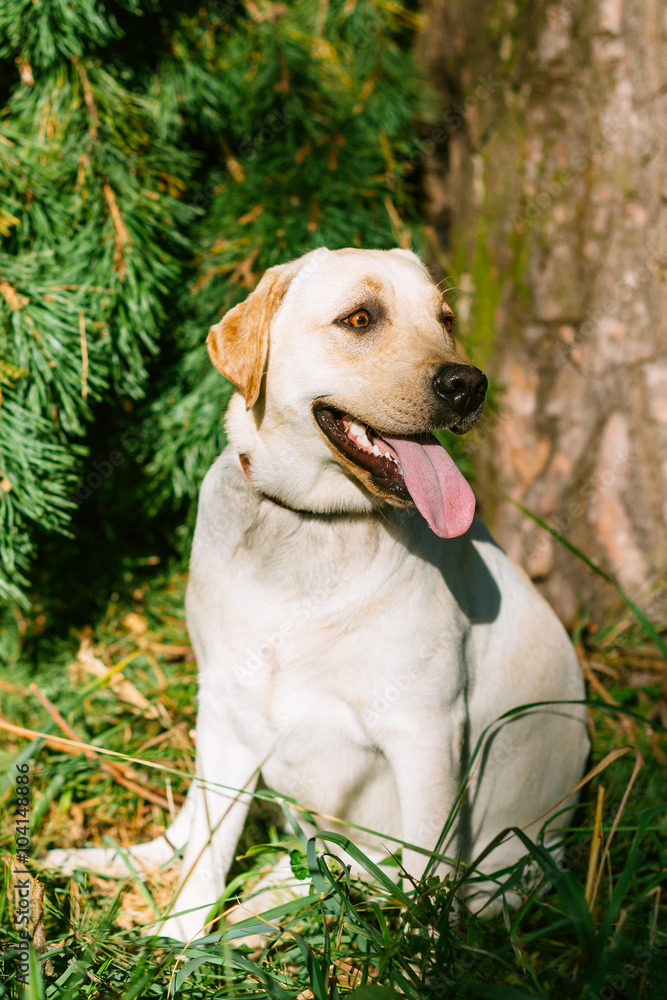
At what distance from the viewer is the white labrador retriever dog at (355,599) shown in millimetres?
1974

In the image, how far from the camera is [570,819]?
250 cm

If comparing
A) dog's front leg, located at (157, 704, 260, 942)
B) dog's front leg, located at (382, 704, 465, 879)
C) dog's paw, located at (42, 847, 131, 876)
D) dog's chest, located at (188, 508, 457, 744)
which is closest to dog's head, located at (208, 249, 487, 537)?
dog's chest, located at (188, 508, 457, 744)

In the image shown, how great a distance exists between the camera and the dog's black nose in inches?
77.6

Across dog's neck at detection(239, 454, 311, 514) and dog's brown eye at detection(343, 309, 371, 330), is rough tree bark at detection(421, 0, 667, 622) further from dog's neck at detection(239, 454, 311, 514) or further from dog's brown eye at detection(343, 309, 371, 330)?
dog's neck at detection(239, 454, 311, 514)

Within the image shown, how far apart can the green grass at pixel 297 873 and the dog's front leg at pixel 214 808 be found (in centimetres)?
9

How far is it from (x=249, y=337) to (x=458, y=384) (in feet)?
2.03

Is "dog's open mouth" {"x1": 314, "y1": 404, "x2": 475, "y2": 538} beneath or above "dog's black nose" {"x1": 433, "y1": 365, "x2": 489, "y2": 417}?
beneath

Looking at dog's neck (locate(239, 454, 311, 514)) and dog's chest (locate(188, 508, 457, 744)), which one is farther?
dog's neck (locate(239, 454, 311, 514))

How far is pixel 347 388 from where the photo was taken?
205cm

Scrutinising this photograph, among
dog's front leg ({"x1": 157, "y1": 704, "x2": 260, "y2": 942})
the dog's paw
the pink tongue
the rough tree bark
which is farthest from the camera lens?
the rough tree bark

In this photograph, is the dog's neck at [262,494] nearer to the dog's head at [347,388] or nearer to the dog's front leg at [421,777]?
the dog's head at [347,388]

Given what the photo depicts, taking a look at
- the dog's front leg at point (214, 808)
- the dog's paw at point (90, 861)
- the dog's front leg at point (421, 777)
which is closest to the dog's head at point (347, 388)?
the dog's front leg at point (421, 777)

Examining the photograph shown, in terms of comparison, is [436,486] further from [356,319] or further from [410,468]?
[356,319]

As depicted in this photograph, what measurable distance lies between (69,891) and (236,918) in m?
0.51
